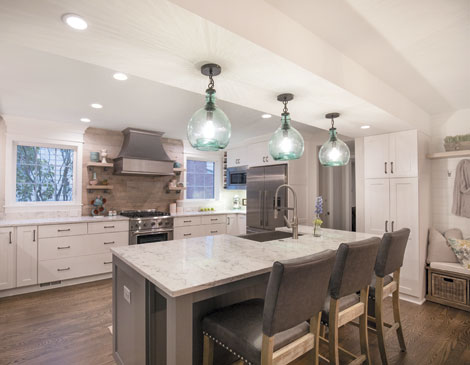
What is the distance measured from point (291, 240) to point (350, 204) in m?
4.20

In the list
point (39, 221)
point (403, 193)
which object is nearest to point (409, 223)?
point (403, 193)

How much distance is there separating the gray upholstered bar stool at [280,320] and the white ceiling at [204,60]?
4.03ft

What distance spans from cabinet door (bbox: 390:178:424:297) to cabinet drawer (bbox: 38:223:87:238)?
173 inches

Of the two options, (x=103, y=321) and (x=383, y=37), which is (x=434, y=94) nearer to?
(x=383, y=37)

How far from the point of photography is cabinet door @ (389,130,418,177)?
3.28 m

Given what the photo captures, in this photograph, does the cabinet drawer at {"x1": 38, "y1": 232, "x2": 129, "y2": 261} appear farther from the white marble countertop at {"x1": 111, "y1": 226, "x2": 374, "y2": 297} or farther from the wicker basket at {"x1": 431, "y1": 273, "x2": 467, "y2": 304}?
the wicker basket at {"x1": 431, "y1": 273, "x2": 467, "y2": 304}

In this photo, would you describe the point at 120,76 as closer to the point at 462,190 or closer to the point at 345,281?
the point at 345,281

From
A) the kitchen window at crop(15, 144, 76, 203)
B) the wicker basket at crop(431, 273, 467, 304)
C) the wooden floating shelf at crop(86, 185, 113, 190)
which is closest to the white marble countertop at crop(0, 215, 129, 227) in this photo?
the kitchen window at crop(15, 144, 76, 203)

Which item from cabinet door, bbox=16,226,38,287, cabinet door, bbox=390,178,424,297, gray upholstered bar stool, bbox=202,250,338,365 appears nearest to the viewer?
gray upholstered bar stool, bbox=202,250,338,365

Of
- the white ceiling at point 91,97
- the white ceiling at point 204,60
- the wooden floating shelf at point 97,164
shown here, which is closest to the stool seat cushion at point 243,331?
the white ceiling at point 204,60

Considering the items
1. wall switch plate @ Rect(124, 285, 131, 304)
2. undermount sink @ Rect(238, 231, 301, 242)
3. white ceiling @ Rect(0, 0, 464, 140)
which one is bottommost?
wall switch plate @ Rect(124, 285, 131, 304)

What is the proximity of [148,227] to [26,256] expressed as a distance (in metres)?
1.63

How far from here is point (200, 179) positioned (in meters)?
6.09

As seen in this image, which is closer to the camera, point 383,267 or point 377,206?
point 383,267
